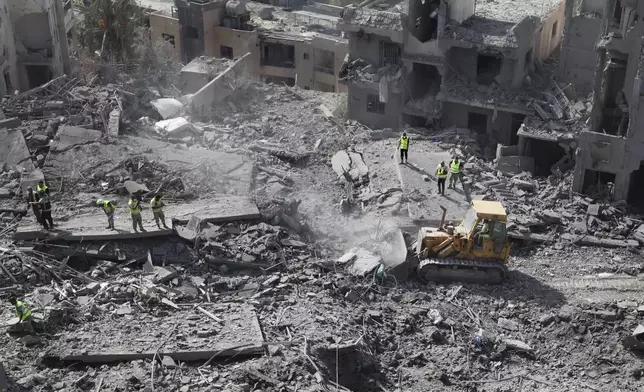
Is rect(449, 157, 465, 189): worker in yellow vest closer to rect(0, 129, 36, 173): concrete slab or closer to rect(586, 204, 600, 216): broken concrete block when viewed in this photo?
rect(586, 204, 600, 216): broken concrete block

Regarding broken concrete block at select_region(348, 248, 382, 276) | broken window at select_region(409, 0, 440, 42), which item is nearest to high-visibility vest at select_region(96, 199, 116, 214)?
broken concrete block at select_region(348, 248, 382, 276)

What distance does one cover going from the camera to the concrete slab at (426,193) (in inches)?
1199

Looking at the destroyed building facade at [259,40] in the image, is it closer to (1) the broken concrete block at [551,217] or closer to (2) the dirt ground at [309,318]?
(1) the broken concrete block at [551,217]

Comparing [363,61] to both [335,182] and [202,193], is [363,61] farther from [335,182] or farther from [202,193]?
[202,193]

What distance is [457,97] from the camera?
39531 mm

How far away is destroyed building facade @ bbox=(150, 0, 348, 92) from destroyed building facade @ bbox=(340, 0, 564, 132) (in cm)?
959

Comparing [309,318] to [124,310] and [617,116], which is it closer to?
[124,310]

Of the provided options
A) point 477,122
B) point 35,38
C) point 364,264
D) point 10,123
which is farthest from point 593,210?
point 35,38

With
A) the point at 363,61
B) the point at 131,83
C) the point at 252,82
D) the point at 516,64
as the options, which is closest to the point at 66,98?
the point at 131,83

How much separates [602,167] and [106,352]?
Answer: 69.0 feet

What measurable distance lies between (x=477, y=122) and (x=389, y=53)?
5.46m

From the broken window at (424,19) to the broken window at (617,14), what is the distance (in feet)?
29.5

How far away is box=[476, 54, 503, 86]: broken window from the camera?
3975 cm

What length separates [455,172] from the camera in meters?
31.9
